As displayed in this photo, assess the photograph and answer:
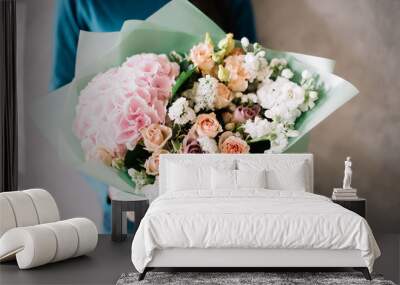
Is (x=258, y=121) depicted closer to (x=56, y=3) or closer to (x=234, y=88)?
(x=234, y=88)

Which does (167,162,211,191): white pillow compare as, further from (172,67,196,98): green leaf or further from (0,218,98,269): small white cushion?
(0,218,98,269): small white cushion

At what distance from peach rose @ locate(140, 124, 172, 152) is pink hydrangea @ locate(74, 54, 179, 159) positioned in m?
0.06

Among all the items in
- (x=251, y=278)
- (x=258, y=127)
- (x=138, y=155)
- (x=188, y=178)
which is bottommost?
(x=251, y=278)

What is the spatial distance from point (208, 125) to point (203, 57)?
2.30 ft

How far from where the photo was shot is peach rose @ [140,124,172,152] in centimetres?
712

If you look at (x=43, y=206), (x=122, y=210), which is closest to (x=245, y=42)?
(x=122, y=210)

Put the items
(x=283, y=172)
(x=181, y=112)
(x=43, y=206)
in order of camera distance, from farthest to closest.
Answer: (x=181, y=112), (x=283, y=172), (x=43, y=206)

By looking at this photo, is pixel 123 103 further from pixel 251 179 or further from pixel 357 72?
pixel 357 72

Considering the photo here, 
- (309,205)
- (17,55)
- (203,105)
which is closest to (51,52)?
(17,55)

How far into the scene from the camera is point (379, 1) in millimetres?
7219

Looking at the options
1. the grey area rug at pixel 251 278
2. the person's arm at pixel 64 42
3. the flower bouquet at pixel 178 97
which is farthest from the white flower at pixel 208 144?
the grey area rug at pixel 251 278

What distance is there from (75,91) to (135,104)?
0.67 m

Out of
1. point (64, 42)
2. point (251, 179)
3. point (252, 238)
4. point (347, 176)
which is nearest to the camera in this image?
point (252, 238)

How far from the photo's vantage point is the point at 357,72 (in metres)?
7.23
